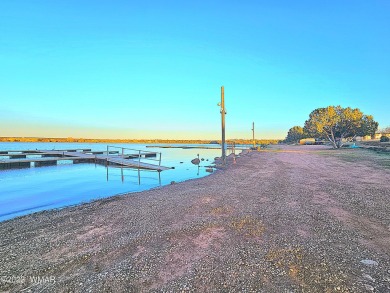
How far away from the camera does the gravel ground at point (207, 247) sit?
3.94m

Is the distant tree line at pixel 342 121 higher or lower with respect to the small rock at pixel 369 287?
higher

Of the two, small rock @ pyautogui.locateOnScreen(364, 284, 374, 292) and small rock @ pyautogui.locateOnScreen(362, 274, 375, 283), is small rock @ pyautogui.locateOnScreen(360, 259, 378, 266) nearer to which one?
small rock @ pyautogui.locateOnScreen(362, 274, 375, 283)

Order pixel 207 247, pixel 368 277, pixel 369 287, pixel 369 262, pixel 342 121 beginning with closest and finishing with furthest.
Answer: pixel 369 287, pixel 368 277, pixel 369 262, pixel 207 247, pixel 342 121

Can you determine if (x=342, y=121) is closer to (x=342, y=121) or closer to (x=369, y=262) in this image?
(x=342, y=121)

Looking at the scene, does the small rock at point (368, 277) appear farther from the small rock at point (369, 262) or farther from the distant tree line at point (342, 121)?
the distant tree line at point (342, 121)

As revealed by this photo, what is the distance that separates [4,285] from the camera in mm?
4102

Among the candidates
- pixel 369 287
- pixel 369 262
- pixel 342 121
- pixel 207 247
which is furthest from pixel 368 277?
pixel 342 121

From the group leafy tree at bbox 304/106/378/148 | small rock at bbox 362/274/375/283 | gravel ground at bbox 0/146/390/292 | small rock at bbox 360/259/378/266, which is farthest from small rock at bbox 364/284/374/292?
leafy tree at bbox 304/106/378/148

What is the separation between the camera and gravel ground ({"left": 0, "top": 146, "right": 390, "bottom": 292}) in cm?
394

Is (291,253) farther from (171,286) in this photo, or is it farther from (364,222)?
(364,222)

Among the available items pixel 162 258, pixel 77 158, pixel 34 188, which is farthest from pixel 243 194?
pixel 77 158

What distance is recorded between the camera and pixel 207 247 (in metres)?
5.29

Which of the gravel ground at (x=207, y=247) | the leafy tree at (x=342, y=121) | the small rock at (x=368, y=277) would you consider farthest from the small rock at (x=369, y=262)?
Result: the leafy tree at (x=342, y=121)

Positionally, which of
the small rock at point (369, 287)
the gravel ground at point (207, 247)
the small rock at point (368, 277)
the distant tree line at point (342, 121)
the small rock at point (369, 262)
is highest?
the distant tree line at point (342, 121)
